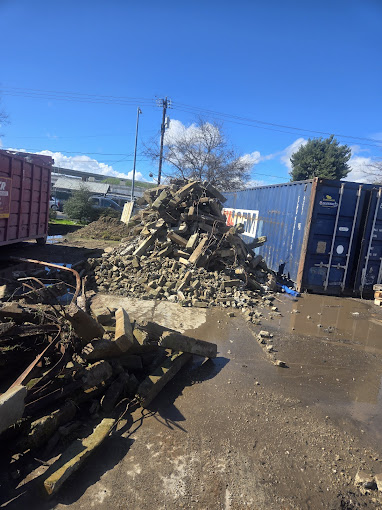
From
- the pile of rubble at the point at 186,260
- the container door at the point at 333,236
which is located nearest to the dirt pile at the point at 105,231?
the pile of rubble at the point at 186,260

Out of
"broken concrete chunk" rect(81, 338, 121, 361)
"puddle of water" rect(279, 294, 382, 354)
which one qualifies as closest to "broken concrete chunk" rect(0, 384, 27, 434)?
"broken concrete chunk" rect(81, 338, 121, 361)

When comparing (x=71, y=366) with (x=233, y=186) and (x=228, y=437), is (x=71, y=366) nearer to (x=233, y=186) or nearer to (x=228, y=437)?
(x=228, y=437)

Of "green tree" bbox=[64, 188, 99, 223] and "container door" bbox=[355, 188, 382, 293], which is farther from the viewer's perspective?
"green tree" bbox=[64, 188, 99, 223]

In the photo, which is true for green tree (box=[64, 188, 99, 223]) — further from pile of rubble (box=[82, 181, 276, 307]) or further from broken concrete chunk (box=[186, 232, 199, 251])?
broken concrete chunk (box=[186, 232, 199, 251])

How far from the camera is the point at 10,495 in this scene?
7.38ft

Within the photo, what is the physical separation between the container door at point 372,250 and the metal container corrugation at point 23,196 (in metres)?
9.80

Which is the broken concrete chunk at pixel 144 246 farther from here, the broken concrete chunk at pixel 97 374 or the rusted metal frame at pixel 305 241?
the broken concrete chunk at pixel 97 374

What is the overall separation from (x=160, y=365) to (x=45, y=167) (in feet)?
31.7

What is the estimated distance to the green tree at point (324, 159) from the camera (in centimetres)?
3241

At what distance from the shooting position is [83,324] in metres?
3.26

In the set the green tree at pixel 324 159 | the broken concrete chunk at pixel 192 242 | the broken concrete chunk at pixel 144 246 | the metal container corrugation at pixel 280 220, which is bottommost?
the broken concrete chunk at pixel 144 246

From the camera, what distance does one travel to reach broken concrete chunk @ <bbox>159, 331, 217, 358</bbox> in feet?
12.8

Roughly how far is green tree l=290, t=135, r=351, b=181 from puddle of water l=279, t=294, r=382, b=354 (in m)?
27.1

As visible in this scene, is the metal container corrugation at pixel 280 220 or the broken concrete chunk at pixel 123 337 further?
the metal container corrugation at pixel 280 220
